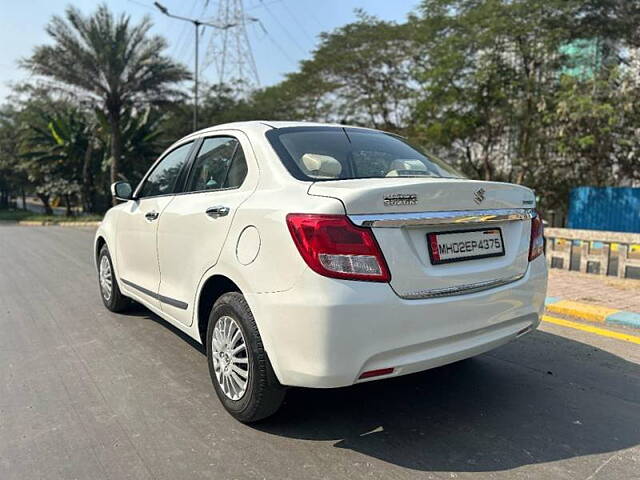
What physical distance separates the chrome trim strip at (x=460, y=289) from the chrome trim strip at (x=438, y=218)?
1.08 feet

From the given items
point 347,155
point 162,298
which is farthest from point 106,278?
point 347,155

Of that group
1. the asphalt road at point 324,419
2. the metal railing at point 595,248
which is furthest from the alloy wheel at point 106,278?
the metal railing at point 595,248

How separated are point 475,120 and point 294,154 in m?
16.1

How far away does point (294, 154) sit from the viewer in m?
3.01

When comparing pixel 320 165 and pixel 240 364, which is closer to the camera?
pixel 240 364

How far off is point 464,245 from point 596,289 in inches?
183

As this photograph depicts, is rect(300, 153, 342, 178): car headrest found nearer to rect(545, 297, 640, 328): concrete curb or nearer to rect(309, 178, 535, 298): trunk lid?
rect(309, 178, 535, 298): trunk lid

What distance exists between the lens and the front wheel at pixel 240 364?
8.66 feet

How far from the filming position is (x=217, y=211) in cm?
302

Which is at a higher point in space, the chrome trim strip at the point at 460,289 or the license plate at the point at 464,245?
the license plate at the point at 464,245

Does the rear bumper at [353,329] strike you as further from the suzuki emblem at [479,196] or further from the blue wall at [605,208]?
the blue wall at [605,208]

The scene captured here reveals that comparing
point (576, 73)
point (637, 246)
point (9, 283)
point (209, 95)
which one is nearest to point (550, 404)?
point (637, 246)

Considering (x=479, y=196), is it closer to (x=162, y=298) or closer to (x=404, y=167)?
(x=404, y=167)

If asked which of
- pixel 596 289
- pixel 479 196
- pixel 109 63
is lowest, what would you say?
pixel 596 289
